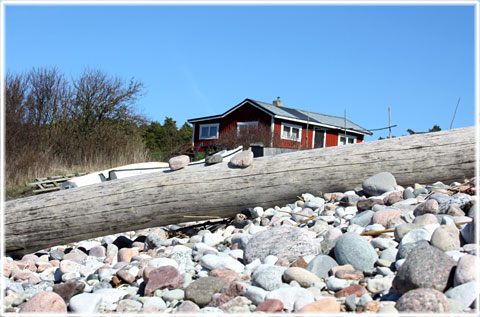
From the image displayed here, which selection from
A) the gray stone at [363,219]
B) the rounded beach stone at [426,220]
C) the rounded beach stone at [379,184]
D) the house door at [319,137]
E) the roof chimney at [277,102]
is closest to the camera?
the rounded beach stone at [426,220]

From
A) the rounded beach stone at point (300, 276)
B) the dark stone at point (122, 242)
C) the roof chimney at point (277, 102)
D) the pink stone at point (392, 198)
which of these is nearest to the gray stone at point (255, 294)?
the rounded beach stone at point (300, 276)

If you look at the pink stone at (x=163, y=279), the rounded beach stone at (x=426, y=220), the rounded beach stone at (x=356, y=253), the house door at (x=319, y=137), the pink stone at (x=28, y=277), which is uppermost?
the house door at (x=319, y=137)

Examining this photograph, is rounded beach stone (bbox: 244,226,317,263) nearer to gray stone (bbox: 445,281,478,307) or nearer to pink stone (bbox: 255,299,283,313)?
pink stone (bbox: 255,299,283,313)

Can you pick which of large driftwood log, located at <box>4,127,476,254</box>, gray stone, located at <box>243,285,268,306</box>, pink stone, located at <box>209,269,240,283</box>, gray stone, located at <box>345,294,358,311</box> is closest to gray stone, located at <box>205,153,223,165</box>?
large driftwood log, located at <box>4,127,476,254</box>

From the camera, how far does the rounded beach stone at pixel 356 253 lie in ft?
9.50

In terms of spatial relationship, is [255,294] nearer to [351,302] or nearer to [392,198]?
[351,302]

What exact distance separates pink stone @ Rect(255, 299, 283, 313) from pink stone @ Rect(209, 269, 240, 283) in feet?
1.57

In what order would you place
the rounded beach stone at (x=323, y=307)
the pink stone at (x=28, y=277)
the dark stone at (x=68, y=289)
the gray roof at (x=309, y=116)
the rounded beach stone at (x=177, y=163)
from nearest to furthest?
the rounded beach stone at (x=323, y=307) → the dark stone at (x=68, y=289) → the pink stone at (x=28, y=277) → the rounded beach stone at (x=177, y=163) → the gray roof at (x=309, y=116)

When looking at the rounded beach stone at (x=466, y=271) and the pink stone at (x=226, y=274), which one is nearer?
the rounded beach stone at (x=466, y=271)

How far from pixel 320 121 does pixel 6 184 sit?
21.6 meters

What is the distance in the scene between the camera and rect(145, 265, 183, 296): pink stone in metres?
3.02

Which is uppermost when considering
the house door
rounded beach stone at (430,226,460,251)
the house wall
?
the house wall

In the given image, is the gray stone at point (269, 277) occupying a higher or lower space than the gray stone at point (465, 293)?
lower

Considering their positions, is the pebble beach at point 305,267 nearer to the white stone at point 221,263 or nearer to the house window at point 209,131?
the white stone at point 221,263
